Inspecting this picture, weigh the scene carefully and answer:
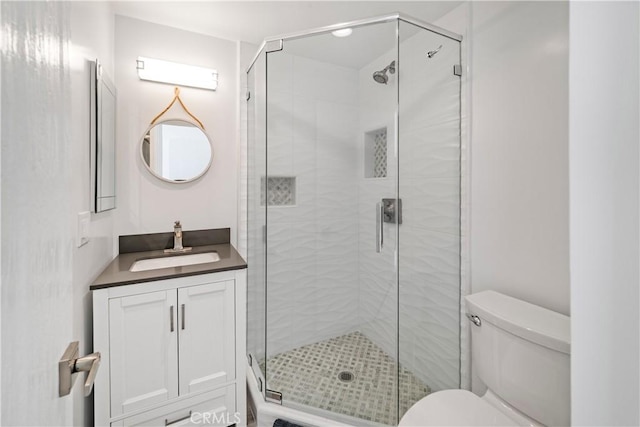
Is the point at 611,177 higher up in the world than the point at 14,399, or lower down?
higher up

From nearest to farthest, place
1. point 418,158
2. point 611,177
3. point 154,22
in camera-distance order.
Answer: point 611,177
point 418,158
point 154,22

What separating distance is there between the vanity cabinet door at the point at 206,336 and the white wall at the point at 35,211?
0.88 m

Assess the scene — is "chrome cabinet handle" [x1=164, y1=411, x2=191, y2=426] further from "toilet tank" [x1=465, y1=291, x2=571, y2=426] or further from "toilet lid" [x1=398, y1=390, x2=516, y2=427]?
"toilet tank" [x1=465, y1=291, x2=571, y2=426]

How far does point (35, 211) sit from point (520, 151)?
1.68 meters

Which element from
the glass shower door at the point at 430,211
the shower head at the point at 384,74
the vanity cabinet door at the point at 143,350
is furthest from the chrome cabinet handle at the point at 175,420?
the shower head at the point at 384,74

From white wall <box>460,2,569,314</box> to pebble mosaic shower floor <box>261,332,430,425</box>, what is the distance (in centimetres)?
72

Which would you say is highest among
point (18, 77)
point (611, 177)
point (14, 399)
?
point (18, 77)

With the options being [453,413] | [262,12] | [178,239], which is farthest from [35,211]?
[262,12]

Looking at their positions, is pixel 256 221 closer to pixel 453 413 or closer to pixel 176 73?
pixel 176 73

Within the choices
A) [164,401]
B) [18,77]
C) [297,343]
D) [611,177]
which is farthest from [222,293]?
[611,177]

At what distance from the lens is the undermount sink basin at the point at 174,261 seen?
1.72 m

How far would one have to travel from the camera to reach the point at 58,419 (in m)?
0.48

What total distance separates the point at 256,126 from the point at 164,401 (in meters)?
1.68

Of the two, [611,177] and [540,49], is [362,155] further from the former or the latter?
[611,177]
